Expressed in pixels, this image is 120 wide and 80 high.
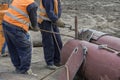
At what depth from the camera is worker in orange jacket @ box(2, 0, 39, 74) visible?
705 cm

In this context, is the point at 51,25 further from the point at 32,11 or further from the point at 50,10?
the point at 32,11

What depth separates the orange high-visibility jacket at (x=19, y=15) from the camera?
7.06 meters

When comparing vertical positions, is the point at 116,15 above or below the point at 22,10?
below

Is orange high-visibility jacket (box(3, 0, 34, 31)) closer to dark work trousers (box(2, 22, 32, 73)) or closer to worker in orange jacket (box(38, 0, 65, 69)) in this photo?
dark work trousers (box(2, 22, 32, 73))

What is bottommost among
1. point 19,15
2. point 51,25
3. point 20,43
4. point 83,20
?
point 83,20

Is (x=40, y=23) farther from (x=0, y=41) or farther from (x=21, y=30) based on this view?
(x=0, y=41)

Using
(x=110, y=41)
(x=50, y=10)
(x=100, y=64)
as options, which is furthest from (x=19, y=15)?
(x=100, y=64)

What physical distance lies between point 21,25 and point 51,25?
88 centimetres

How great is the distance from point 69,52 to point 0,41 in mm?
2828

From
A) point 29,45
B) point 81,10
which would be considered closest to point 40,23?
point 29,45

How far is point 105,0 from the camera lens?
20875 mm

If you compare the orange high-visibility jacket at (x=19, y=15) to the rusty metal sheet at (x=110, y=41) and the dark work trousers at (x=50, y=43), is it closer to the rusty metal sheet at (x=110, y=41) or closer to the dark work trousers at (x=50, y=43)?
the dark work trousers at (x=50, y=43)

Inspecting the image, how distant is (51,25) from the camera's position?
789cm

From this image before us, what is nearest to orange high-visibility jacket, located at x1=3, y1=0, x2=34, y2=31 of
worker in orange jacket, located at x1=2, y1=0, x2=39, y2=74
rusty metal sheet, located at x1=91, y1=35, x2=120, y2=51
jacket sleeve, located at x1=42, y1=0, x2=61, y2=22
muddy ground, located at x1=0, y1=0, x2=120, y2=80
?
worker in orange jacket, located at x1=2, y1=0, x2=39, y2=74
